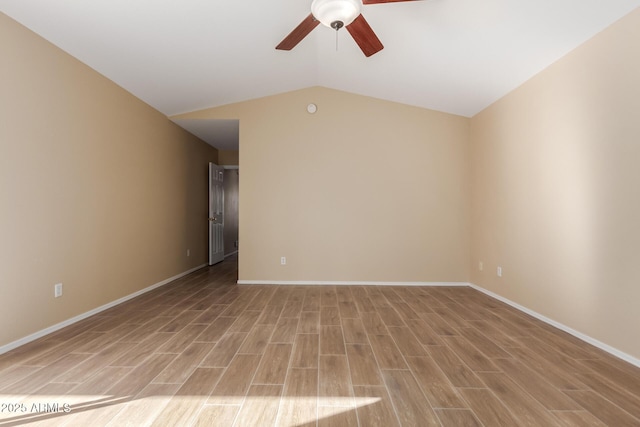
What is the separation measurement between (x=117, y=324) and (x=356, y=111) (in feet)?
12.7

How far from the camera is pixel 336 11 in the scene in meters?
1.94

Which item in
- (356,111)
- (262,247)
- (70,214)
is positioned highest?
(356,111)

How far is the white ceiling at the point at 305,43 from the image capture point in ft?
7.80

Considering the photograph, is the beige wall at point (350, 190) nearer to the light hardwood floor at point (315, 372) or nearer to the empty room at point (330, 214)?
the empty room at point (330, 214)

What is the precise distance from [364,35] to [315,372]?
238 centimetres

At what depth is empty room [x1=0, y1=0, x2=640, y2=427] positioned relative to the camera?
5.92 ft

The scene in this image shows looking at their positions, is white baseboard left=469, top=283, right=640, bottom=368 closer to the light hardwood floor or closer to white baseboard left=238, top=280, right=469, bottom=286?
the light hardwood floor

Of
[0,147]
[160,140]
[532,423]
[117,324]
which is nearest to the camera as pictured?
[532,423]

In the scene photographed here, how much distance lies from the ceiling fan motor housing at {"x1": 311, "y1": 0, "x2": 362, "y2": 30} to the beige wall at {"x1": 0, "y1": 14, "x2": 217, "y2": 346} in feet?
7.50

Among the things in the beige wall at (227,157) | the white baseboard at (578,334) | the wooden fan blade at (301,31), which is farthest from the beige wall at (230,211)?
the white baseboard at (578,334)

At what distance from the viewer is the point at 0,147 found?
2205 mm

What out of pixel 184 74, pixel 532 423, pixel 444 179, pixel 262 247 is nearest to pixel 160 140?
pixel 184 74

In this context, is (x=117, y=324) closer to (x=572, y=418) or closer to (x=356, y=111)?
(x=572, y=418)

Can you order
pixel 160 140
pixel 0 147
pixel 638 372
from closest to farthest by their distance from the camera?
pixel 638 372
pixel 0 147
pixel 160 140
